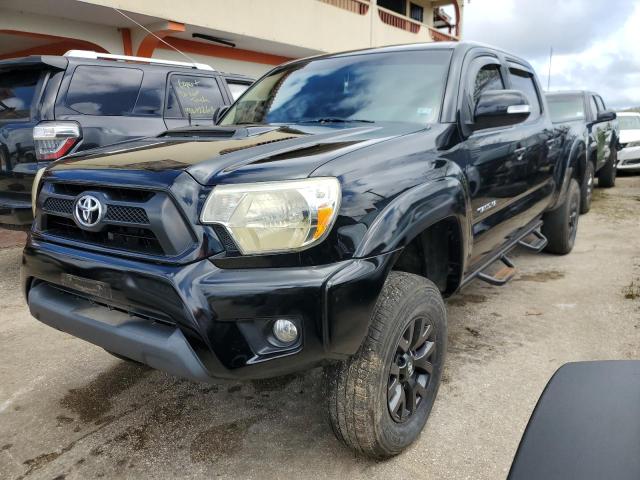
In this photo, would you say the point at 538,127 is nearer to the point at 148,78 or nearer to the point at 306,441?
the point at 306,441

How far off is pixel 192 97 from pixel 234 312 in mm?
4444

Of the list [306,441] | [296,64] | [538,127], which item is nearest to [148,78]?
[296,64]

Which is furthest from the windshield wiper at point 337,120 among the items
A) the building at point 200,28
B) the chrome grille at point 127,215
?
the building at point 200,28

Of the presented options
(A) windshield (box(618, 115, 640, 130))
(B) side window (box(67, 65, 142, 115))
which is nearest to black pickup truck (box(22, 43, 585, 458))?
(B) side window (box(67, 65, 142, 115))

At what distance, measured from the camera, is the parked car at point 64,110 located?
4.23m

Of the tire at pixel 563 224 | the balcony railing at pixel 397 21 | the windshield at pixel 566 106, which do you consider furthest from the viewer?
the balcony railing at pixel 397 21

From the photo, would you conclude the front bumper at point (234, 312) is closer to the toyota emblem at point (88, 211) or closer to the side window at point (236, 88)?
the toyota emblem at point (88, 211)

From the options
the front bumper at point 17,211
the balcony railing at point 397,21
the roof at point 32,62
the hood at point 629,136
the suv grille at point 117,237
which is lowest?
the hood at point 629,136

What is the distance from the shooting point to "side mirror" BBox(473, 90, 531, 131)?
2.67 metres

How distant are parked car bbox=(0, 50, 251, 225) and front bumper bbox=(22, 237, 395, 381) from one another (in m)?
2.84

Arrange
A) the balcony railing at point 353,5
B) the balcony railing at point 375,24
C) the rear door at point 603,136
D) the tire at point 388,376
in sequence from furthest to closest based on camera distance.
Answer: the balcony railing at point 375,24 → the balcony railing at point 353,5 → the rear door at point 603,136 → the tire at point 388,376

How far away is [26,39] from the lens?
10.6 m

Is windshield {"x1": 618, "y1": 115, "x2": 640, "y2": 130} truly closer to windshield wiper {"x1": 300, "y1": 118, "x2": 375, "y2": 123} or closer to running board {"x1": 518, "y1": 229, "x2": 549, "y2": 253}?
running board {"x1": 518, "y1": 229, "x2": 549, "y2": 253}

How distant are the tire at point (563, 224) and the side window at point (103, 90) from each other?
165 inches
